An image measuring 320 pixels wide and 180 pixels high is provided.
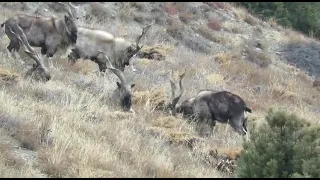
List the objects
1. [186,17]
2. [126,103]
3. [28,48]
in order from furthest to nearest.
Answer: [186,17], [28,48], [126,103]

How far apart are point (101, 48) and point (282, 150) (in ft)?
27.5

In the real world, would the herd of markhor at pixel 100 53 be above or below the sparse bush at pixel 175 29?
above

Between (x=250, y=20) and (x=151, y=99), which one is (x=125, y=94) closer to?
(x=151, y=99)

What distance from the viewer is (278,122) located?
834 cm

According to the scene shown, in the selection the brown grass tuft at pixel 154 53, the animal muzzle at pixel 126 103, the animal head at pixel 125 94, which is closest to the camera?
the animal muzzle at pixel 126 103

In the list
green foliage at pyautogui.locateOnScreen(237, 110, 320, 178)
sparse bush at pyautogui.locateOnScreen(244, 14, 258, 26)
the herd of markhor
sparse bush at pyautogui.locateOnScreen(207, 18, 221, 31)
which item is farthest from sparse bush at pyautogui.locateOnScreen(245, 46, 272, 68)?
green foliage at pyautogui.locateOnScreen(237, 110, 320, 178)

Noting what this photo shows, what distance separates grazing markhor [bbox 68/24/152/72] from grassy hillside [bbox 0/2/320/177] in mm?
293

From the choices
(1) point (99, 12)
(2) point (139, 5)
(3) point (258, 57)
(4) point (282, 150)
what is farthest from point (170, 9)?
(4) point (282, 150)

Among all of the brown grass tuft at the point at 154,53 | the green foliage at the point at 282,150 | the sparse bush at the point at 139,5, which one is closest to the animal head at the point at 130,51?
the brown grass tuft at the point at 154,53

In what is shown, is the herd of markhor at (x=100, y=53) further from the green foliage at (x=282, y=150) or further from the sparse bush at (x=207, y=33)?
the sparse bush at (x=207, y=33)

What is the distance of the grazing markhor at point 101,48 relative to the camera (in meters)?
15.2

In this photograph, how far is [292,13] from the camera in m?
35.3

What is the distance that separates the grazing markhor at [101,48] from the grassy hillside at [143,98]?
0.29 metres

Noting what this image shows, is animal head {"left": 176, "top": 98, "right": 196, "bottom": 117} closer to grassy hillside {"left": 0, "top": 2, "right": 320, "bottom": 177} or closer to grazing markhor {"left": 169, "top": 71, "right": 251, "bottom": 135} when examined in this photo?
grazing markhor {"left": 169, "top": 71, "right": 251, "bottom": 135}
